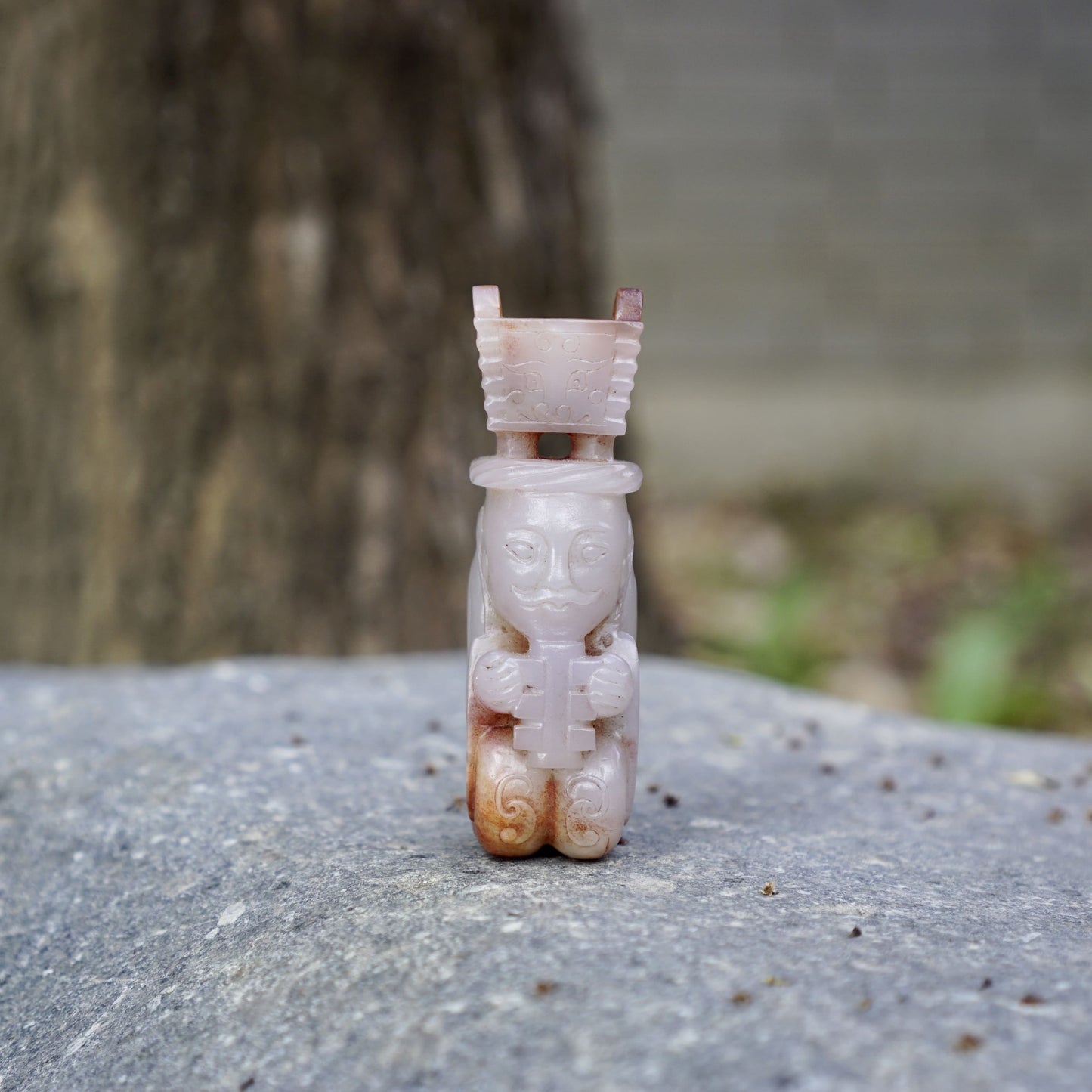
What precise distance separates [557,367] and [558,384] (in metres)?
0.03

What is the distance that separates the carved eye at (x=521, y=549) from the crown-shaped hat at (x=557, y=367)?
0.18 metres

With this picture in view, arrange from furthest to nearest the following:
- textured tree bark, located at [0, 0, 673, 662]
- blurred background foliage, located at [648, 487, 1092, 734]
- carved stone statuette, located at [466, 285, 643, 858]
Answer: blurred background foliage, located at [648, 487, 1092, 734] → textured tree bark, located at [0, 0, 673, 662] → carved stone statuette, located at [466, 285, 643, 858]

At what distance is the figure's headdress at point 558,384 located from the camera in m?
1.96

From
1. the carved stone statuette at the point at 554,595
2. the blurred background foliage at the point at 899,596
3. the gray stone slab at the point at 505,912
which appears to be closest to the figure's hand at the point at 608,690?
the carved stone statuette at the point at 554,595

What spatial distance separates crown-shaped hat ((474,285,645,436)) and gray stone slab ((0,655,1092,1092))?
0.70m

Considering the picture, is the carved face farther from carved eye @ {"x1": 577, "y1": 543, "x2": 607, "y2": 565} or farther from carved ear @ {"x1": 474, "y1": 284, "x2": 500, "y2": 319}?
carved ear @ {"x1": 474, "y1": 284, "x2": 500, "y2": 319}

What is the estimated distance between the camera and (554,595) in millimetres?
1962

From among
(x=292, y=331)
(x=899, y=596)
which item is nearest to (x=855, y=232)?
Result: (x=899, y=596)

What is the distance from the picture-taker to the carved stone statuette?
194cm

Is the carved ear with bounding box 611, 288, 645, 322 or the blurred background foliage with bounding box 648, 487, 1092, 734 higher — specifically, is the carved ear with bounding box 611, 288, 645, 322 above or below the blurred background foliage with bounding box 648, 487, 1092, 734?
above

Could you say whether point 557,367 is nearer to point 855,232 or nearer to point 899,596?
point 899,596

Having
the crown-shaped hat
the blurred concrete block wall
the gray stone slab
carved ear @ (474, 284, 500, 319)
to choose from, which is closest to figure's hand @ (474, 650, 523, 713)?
the gray stone slab

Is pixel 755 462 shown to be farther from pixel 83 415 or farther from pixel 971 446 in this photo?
pixel 83 415

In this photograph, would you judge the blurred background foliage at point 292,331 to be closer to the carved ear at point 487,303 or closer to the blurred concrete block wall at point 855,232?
the carved ear at point 487,303
